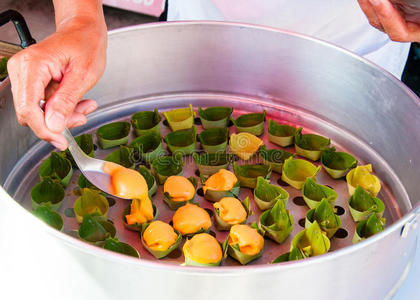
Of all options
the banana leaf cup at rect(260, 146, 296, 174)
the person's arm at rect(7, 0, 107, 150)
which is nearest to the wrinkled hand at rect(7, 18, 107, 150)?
the person's arm at rect(7, 0, 107, 150)

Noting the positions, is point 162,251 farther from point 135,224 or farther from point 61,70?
point 61,70

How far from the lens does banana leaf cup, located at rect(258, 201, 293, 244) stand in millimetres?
717

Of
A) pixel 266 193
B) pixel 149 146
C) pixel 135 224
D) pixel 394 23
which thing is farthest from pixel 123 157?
pixel 394 23

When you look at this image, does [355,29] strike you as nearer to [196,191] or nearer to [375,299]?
[196,191]

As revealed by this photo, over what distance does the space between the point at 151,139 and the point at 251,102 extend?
0.26 meters

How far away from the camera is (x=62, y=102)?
620 millimetres

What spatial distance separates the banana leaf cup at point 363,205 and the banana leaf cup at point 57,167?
1.62 feet

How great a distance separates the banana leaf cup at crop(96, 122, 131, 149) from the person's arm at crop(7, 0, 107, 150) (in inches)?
6.6

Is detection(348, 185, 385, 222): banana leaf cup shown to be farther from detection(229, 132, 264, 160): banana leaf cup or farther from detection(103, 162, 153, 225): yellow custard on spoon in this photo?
detection(103, 162, 153, 225): yellow custard on spoon

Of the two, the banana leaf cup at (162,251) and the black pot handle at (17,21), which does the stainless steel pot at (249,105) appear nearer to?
the banana leaf cup at (162,251)

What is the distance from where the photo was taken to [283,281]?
477 mm

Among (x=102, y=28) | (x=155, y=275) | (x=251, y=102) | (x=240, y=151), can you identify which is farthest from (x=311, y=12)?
(x=155, y=275)

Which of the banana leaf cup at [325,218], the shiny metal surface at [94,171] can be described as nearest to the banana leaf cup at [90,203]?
the shiny metal surface at [94,171]

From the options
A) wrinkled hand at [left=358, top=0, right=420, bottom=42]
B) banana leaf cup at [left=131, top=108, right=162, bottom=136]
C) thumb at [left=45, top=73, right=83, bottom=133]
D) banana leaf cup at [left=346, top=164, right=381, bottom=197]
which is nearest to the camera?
thumb at [left=45, top=73, right=83, bottom=133]
